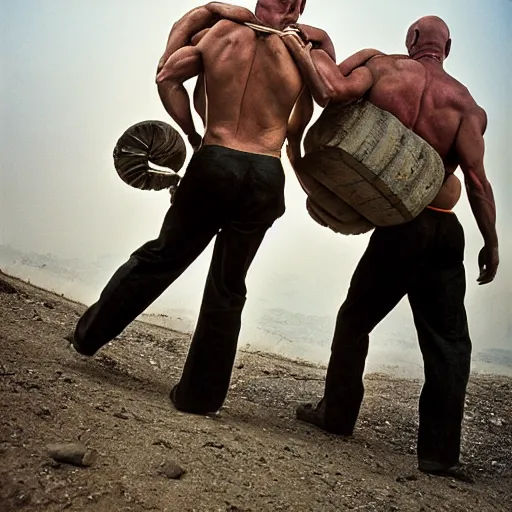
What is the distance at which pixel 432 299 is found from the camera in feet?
6.65

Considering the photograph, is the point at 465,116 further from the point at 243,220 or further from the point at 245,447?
the point at 245,447

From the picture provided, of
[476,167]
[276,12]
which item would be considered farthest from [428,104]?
[276,12]

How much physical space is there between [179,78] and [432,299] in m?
0.98

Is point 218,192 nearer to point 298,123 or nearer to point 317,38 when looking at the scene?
point 298,123

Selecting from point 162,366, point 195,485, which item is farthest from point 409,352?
point 195,485

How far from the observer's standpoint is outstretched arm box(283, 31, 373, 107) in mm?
1920

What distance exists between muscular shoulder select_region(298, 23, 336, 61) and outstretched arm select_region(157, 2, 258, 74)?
154 millimetres

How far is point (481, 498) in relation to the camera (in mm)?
1803

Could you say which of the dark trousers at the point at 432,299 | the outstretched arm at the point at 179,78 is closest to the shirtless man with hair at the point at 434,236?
the dark trousers at the point at 432,299

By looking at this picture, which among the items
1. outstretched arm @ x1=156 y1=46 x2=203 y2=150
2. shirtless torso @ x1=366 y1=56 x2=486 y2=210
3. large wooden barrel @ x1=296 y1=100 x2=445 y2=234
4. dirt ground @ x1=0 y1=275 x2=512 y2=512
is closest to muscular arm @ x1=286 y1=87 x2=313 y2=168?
large wooden barrel @ x1=296 y1=100 x2=445 y2=234

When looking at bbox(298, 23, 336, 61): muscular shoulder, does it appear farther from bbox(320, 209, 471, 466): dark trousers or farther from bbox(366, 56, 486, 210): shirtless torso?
bbox(320, 209, 471, 466): dark trousers

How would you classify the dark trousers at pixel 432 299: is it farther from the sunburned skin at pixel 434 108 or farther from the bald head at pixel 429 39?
the bald head at pixel 429 39

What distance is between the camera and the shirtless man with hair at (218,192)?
1892 millimetres

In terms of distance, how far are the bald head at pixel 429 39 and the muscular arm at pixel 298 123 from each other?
39cm
